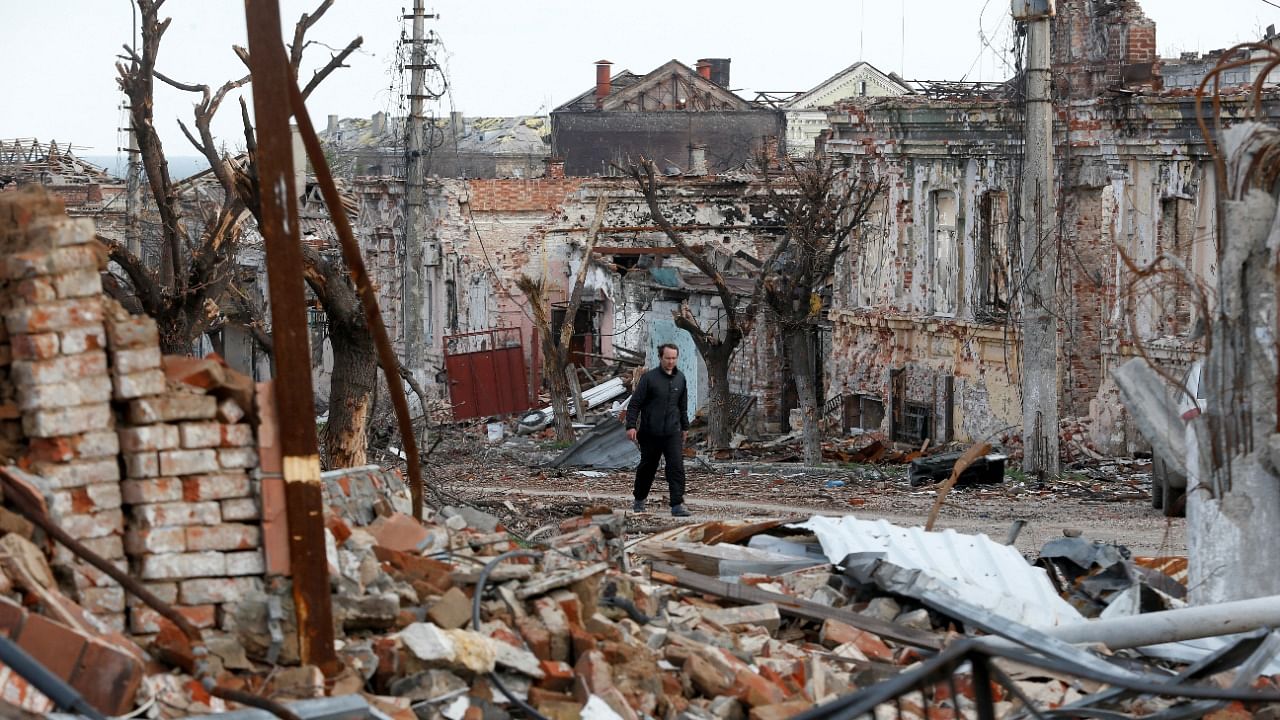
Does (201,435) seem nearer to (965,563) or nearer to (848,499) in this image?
(965,563)

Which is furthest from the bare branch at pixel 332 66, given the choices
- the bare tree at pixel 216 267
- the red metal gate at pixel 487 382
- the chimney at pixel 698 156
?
the chimney at pixel 698 156

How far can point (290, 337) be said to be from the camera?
632 centimetres

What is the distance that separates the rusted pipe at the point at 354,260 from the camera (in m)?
6.46

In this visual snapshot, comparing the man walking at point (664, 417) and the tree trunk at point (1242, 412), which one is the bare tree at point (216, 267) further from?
the tree trunk at point (1242, 412)

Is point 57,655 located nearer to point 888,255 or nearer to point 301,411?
point 301,411

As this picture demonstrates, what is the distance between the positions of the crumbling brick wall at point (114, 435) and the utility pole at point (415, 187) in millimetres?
16762

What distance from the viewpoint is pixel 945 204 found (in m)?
26.0

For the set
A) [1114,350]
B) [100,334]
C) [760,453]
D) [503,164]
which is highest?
[503,164]

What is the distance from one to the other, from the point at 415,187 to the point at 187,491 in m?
17.6

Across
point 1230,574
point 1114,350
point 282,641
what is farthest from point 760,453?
point 282,641

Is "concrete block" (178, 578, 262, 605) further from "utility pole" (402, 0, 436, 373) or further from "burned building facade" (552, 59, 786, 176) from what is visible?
"burned building facade" (552, 59, 786, 176)

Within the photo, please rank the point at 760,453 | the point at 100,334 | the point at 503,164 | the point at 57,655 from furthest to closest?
the point at 503,164 < the point at 760,453 < the point at 100,334 < the point at 57,655

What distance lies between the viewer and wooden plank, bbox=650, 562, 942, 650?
8.46 m

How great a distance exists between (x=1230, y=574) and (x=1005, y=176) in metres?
15.4
